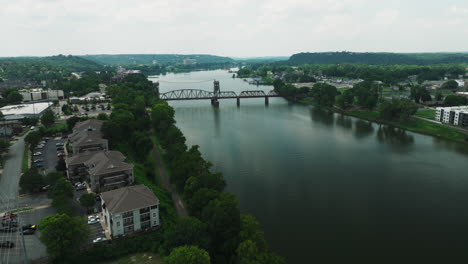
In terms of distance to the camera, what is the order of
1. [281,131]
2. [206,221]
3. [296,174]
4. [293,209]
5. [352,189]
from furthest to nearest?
[281,131], [296,174], [352,189], [293,209], [206,221]

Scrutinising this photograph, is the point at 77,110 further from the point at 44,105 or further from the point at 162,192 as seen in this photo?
the point at 162,192

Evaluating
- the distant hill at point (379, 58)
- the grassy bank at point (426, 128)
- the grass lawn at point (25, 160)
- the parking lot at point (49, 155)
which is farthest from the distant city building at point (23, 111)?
the distant hill at point (379, 58)

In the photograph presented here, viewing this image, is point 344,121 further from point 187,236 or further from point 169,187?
point 187,236

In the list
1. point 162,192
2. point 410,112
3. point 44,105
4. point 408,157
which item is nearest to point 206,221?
point 162,192

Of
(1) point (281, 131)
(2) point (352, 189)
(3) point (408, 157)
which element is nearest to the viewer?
(2) point (352, 189)

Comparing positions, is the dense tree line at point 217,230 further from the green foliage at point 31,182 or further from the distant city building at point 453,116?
the distant city building at point 453,116

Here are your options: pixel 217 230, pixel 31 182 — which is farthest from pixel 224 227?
pixel 31 182

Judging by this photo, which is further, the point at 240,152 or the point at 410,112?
the point at 410,112
